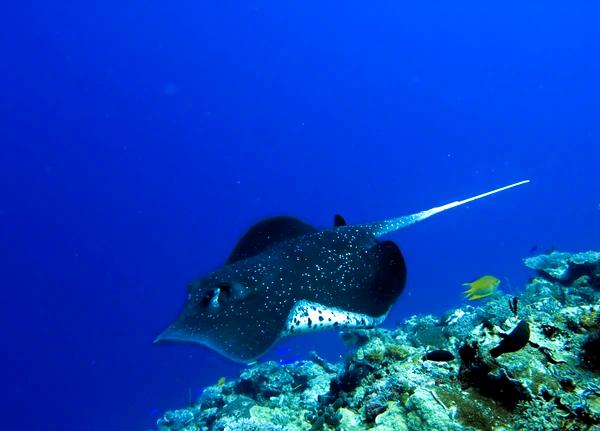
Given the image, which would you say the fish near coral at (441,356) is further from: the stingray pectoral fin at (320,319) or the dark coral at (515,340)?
the stingray pectoral fin at (320,319)

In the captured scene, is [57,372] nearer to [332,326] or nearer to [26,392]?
[26,392]

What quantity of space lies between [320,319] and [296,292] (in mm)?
474

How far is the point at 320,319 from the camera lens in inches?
168

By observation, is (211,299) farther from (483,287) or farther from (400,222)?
(483,287)

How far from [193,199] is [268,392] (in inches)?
3568

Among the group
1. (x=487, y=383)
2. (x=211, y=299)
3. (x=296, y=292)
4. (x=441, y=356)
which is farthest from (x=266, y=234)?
(x=487, y=383)

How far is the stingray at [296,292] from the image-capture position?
13.5 feet

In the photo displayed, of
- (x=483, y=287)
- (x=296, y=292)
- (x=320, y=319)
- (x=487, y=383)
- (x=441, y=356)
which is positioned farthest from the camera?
(x=483, y=287)

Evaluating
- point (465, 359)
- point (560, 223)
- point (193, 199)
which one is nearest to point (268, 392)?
Answer: point (465, 359)

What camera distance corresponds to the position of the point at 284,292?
4566 mm

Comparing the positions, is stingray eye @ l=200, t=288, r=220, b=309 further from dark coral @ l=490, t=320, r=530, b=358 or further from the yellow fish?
the yellow fish

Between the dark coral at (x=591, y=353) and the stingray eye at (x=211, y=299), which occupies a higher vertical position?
the stingray eye at (x=211, y=299)

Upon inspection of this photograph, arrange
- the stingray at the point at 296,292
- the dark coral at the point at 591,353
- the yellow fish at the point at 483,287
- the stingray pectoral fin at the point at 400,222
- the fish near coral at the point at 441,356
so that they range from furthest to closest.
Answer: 1. the yellow fish at the point at 483,287
2. the stingray pectoral fin at the point at 400,222
3. the stingray at the point at 296,292
4. the fish near coral at the point at 441,356
5. the dark coral at the point at 591,353

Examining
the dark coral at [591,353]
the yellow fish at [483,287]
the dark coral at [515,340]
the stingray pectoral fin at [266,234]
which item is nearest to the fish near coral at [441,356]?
the dark coral at [515,340]
